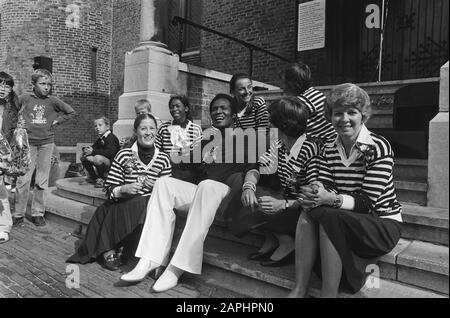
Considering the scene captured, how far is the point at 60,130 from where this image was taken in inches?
494

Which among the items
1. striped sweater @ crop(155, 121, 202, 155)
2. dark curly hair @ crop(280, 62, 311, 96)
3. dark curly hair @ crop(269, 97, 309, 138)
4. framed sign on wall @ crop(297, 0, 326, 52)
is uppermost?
framed sign on wall @ crop(297, 0, 326, 52)

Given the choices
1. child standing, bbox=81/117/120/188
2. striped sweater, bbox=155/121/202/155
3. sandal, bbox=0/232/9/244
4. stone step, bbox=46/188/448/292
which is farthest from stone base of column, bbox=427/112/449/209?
sandal, bbox=0/232/9/244

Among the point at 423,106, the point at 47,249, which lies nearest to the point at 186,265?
the point at 47,249

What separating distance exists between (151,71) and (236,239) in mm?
3537

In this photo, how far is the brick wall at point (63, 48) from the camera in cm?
1212

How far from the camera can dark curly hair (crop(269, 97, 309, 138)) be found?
2.75 m

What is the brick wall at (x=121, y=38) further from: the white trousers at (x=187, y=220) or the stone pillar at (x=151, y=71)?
the white trousers at (x=187, y=220)

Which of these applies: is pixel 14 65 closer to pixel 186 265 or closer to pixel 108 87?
pixel 108 87

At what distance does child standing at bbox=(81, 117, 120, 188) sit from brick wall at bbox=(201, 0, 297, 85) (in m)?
4.47

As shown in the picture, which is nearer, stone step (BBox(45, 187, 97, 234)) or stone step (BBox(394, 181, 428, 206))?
stone step (BBox(394, 181, 428, 206))

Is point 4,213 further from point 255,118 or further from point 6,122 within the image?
point 255,118

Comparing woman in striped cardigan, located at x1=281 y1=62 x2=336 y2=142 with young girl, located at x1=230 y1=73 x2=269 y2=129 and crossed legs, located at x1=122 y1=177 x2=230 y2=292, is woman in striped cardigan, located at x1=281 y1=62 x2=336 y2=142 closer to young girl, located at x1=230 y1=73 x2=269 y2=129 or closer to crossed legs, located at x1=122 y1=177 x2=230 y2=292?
young girl, located at x1=230 y1=73 x2=269 y2=129

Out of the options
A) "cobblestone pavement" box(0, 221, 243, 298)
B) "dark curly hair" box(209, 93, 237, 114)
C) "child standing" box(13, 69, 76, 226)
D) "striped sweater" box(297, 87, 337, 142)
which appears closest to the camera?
"cobblestone pavement" box(0, 221, 243, 298)
